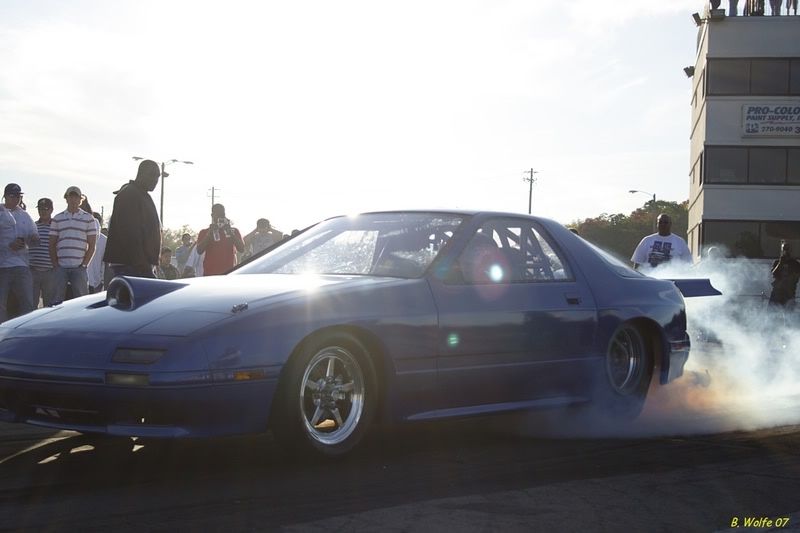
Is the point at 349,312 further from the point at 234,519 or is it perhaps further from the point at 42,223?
the point at 42,223

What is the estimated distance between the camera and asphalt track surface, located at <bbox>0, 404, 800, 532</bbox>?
13.0ft

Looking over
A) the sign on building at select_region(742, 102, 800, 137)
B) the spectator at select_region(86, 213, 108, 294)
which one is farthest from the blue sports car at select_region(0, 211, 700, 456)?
the sign on building at select_region(742, 102, 800, 137)

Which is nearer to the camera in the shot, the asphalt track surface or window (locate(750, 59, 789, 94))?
the asphalt track surface

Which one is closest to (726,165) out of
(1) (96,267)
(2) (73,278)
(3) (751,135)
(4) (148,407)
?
(3) (751,135)

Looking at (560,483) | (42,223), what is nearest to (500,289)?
(560,483)

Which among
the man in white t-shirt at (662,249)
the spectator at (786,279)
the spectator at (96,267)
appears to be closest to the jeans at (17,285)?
the spectator at (96,267)

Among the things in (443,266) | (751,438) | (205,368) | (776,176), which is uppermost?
(776,176)

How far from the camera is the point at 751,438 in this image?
6.20 meters

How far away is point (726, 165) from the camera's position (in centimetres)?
4256

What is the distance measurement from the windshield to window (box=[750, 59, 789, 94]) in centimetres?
3855

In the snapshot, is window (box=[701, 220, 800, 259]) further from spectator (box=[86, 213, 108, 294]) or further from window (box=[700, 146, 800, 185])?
spectator (box=[86, 213, 108, 294])

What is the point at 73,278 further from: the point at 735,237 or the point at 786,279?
the point at 735,237

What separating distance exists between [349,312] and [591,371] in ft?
6.08

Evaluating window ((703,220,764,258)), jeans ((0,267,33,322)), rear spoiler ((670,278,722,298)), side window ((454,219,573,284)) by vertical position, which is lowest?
jeans ((0,267,33,322))
